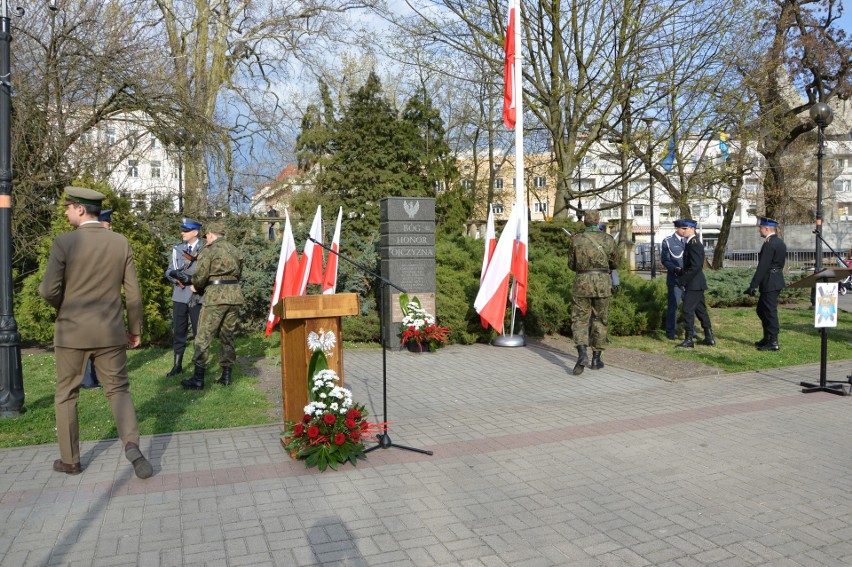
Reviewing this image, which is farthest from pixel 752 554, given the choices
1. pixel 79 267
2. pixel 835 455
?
pixel 79 267

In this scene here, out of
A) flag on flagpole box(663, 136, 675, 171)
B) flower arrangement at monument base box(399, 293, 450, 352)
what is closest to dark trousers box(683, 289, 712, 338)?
flower arrangement at monument base box(399, 293, 450, 352)

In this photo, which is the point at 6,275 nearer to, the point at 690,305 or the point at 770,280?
the point at 690,305

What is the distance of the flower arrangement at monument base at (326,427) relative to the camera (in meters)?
5.58

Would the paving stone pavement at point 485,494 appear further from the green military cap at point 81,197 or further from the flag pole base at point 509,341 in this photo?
the flag pole base at point 509,341

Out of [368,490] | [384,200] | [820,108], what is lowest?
[368,490]

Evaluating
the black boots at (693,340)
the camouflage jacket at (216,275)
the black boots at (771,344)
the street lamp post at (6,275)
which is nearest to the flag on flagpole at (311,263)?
the camouflage jacket at (216,275)

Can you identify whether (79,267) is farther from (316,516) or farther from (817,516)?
(817,516)

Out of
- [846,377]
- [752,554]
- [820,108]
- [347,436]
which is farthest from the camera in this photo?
[820,108]

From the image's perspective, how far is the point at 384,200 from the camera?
12.2 metres

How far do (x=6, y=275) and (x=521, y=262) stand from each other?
23.1ft

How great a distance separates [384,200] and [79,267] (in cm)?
732

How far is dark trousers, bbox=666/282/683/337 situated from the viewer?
40.8 feet

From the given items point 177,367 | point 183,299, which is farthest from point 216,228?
point 177,367

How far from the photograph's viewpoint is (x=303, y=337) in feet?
19.9
